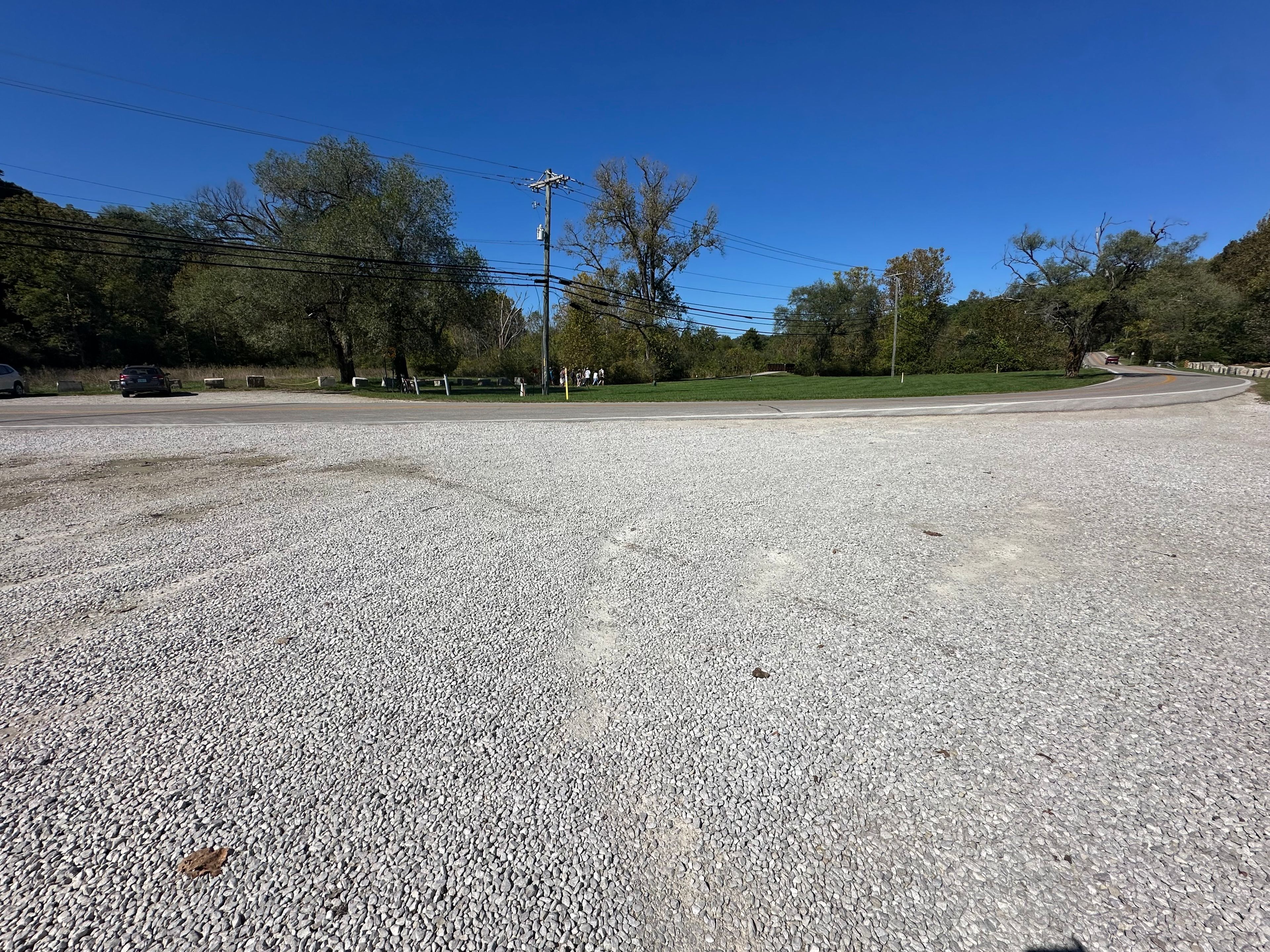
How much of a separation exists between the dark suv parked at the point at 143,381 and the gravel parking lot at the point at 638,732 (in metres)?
27.2

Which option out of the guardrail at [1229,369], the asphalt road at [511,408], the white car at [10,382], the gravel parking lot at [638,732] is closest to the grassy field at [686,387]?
the asphalt road at [511,408]

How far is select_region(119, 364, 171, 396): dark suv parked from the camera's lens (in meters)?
25.5

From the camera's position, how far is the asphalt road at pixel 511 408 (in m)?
15.4

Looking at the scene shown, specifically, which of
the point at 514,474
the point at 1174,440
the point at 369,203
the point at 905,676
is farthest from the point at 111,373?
the point at 1174,440

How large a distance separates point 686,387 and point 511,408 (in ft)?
52.2

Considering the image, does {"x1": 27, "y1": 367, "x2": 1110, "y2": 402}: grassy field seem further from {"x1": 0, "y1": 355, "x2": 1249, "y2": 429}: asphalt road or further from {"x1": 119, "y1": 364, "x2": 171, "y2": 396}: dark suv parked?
{"x1": 119, "y1": 364, "x2": 171, "y2": 396}: dark suv parked

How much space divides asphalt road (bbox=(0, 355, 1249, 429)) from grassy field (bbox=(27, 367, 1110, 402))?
1806mm

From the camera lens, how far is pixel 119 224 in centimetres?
4403

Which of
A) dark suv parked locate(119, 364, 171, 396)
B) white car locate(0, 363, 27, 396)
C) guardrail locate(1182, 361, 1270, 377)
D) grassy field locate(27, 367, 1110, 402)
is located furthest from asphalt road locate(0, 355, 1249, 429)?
guardrail locate(1182, 361, 1270, 377)

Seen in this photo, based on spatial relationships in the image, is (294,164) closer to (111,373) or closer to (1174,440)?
(111,373)

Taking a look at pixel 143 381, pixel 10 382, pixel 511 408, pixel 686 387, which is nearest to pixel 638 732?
pixel 511 408

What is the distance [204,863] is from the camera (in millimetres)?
1748

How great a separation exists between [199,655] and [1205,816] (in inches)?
178

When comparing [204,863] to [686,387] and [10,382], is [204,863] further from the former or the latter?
[10,382]
